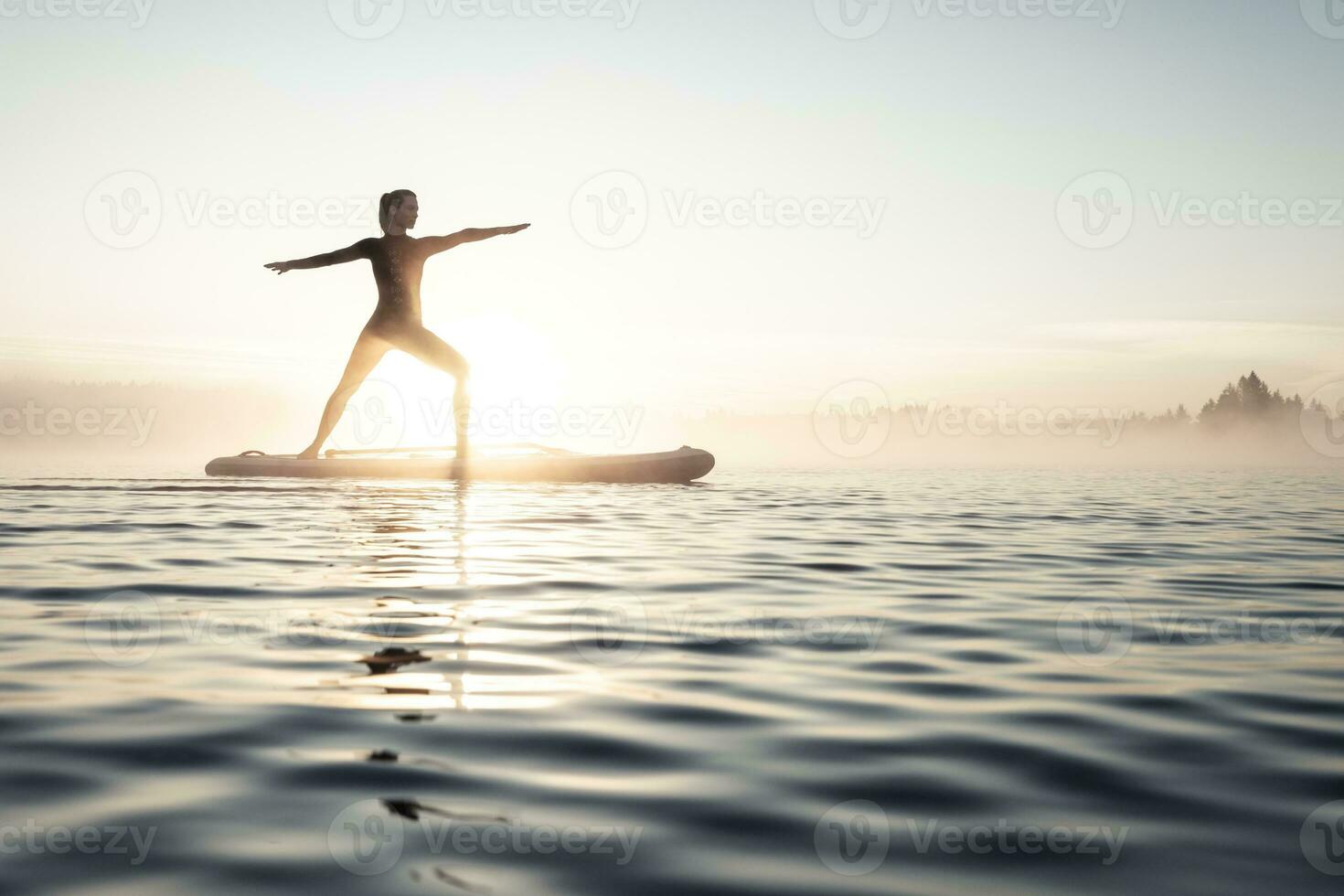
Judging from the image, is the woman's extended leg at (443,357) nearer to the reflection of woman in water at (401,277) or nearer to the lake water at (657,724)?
the reflection of woman in water at (401,277)

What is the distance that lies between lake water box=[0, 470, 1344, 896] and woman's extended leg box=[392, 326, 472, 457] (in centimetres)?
700

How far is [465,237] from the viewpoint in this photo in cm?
1420

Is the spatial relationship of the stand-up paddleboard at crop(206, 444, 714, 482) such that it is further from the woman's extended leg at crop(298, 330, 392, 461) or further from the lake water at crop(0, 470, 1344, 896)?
the lake water at crop(0, 470, 1344, 896)

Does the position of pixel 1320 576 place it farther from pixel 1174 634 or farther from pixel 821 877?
pixel 821 877

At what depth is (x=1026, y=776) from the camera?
2.85 meters

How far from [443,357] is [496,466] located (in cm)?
190

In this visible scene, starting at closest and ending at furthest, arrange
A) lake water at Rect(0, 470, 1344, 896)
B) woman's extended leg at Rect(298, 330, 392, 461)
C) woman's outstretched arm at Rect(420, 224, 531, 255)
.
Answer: lake water at Rect(0, 470, 1344, 896), woman's outstretched arm at Rect(420, 224, 531, 255), woman's extended leg at Rect(298, 330, 392, 461)

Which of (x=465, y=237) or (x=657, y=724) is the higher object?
(x=465, y=237)

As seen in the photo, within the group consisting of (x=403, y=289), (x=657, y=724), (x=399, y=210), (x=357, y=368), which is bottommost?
(x=657, y=724)

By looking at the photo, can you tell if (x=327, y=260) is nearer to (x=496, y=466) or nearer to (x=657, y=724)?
(x=496, y=466)

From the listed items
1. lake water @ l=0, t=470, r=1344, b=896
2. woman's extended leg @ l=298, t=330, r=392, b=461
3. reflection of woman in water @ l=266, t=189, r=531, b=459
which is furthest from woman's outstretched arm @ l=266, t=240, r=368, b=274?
lake water @ l=0, t=470, r=1344, b=896

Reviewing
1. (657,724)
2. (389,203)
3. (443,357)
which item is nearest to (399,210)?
(389,203)

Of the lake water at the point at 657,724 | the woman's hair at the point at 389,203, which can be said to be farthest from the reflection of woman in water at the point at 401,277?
the lake water at the point at 657,724

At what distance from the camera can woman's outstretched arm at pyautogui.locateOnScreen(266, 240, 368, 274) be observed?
14.3m
